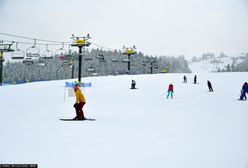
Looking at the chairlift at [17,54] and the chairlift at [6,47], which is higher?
the chairlift at [6,47]

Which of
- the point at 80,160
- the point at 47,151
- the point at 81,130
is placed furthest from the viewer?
the point at 81,130

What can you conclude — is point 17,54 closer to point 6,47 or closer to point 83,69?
point 6,47

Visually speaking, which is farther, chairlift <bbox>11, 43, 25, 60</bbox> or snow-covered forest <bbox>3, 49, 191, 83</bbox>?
snow-covered forest <bbox>3, 49, 191, 83</bbox>

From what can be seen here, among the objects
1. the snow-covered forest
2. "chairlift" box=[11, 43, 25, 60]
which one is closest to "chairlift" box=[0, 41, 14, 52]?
"chairlift" box=[11, 43, 25, 60]

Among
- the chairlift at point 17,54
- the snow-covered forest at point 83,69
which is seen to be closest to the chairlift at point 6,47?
the chairlift at point 17,54

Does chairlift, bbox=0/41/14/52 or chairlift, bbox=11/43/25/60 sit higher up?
chairlift, bbox=0/41/14/52

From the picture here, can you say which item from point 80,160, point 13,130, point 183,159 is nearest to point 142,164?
point 183,159

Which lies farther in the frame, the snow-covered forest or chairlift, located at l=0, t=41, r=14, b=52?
the snow-covered forest

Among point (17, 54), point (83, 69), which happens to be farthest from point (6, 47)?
point (83, 69)

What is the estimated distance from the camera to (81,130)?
9.30 meters

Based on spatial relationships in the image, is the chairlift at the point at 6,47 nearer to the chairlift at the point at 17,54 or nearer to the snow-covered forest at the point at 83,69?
the chairlift at the point at 17,54

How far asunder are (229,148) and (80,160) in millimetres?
3920

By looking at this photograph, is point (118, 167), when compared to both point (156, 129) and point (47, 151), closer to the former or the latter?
point (47, 151)

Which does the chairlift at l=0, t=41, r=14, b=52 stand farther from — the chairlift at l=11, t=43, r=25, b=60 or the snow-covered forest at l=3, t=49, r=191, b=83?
the snow-covered forest at l=3, t=49, r=191, b=83
